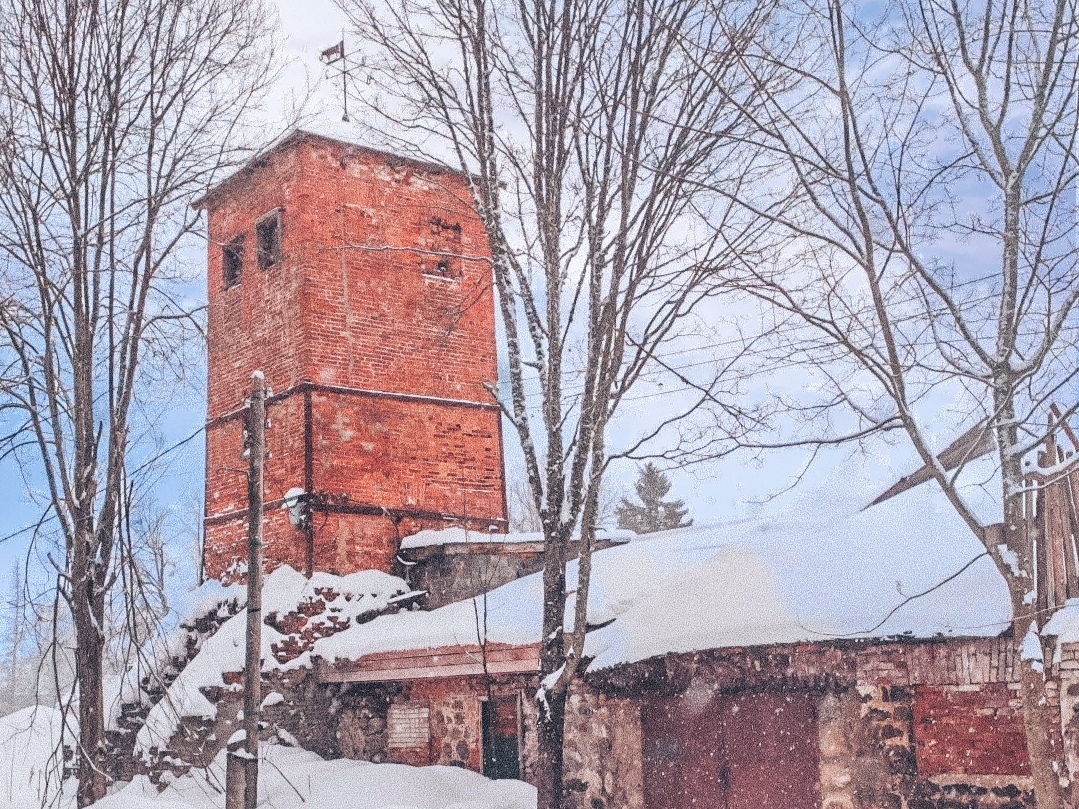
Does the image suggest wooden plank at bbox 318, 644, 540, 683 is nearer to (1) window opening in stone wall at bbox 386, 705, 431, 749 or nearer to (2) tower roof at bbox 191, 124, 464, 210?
(1) window opening in stone wall at bbox 386, 705, 431, 749

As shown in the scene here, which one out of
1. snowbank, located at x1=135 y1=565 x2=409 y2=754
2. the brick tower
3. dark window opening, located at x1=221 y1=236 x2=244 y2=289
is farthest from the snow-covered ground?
dark window opening, located at x1=221 y1=236 x2=244 y2=289

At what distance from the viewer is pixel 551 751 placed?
372 inches

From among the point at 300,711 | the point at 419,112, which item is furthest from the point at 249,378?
the point at 419,112

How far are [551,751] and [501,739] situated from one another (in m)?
4.68

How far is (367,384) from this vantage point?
17.1 m

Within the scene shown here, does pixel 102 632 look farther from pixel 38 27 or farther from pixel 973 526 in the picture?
pixel 973 526

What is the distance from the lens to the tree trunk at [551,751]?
941 cm

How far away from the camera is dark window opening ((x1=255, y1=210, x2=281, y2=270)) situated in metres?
17.9

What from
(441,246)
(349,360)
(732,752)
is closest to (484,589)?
(349,360)

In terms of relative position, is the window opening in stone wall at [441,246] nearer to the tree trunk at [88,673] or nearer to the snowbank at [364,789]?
the snowbank at [364,789]

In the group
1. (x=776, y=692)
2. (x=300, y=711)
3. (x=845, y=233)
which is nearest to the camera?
(x=845, y=233)

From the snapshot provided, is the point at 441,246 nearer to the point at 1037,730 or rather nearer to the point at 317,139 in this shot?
the point at 317,139

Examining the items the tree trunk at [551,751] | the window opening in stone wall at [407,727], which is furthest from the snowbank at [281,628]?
the tree trunk at [551,751]

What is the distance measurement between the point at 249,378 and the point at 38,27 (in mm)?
7920
